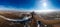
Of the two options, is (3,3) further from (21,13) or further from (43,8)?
(43,8)

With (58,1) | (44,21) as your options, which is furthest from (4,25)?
(58,1)

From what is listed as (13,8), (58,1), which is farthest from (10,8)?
(58,1)

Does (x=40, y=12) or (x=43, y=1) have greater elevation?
(x=43, y=1)

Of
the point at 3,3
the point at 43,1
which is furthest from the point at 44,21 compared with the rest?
the point at 3,3

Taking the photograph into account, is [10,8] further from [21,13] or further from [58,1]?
[58,1]

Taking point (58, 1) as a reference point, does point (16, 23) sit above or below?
below

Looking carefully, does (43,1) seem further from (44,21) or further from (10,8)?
(10,8)

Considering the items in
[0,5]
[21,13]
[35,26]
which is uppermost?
[0,5]
